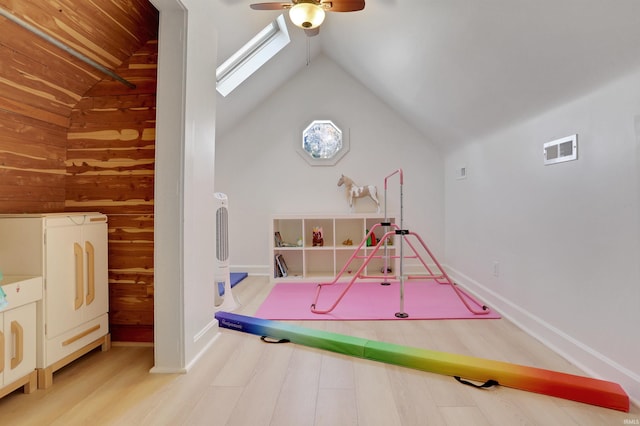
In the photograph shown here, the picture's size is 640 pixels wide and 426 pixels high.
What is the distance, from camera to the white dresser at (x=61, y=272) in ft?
5.81

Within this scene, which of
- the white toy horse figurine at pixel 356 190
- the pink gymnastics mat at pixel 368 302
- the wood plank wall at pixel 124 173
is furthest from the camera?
the white toy horse figurine at pixel 356 190

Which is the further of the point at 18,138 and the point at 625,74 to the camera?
the point at 18,138

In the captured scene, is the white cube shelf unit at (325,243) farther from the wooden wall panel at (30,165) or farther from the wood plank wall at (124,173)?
the wooden wall panel at (30,165)

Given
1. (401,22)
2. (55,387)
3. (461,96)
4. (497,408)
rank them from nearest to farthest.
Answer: (497,408) < (55,387) < (401,22) < (461,96)

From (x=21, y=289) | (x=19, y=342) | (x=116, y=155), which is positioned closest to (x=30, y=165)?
(x=116, y=155)

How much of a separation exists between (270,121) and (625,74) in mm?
3721

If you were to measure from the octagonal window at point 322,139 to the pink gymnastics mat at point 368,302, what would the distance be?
1.76m

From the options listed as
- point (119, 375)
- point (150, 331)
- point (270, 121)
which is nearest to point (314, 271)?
point (270, 121)

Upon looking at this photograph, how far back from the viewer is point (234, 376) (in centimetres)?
187

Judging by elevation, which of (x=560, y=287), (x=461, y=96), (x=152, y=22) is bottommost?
(x=560, y=287)

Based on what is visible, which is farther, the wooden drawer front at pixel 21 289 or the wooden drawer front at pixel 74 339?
the wooden drawer front at pixel 74 339

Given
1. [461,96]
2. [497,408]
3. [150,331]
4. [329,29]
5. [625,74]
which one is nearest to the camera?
[497,408]

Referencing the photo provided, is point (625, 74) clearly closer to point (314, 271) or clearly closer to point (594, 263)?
point (594, 263)

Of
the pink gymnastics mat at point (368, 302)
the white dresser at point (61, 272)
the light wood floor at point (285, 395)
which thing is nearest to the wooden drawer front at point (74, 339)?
the white dresser at point (61, 272)
